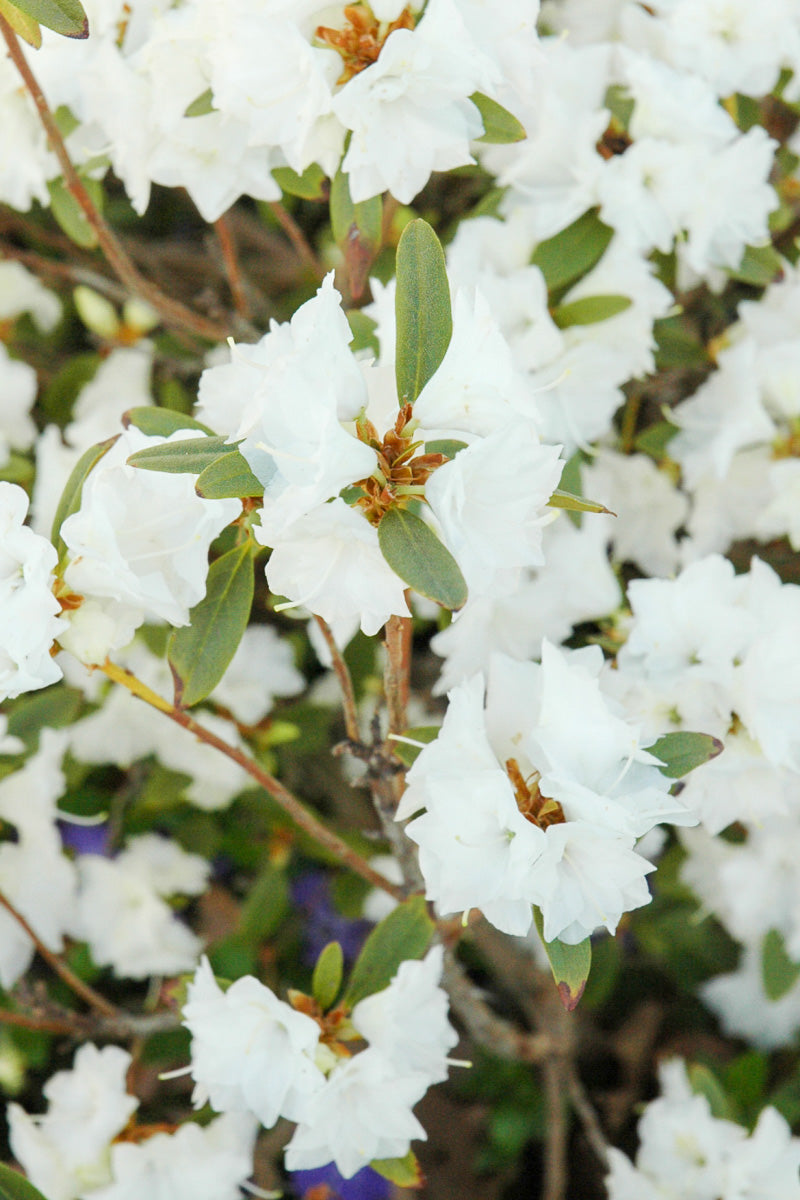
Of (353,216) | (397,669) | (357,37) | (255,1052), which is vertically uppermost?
(357,37)

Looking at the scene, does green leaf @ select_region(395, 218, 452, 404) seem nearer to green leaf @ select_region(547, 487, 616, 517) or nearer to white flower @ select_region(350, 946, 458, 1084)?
green leaf @ select_region(547, 487, 616, 517)

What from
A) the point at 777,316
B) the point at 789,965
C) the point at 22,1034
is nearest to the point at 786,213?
the point at 777,316

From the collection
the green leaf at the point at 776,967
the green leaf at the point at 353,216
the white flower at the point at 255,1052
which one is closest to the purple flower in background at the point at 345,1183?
the green leaf at the point at 776,967

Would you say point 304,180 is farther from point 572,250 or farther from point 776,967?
point 776,967

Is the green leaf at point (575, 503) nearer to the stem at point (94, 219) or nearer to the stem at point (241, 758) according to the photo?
the stem at point (241, 758)

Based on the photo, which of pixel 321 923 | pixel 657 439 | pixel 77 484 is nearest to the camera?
pixel 77 484

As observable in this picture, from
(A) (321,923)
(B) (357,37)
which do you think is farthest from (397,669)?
(A) (321,923)

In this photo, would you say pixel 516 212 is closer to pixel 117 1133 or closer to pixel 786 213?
pixel 786 213
